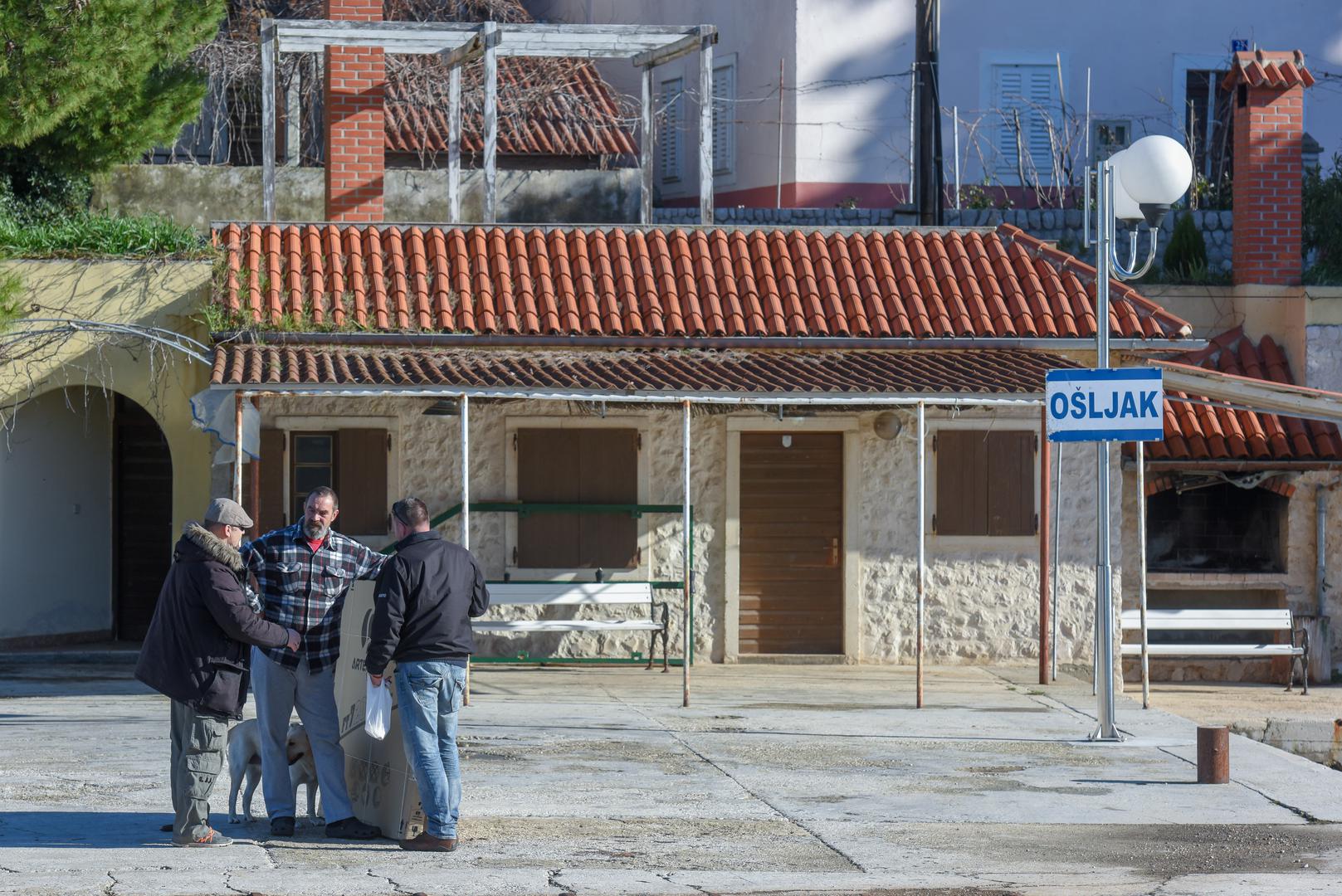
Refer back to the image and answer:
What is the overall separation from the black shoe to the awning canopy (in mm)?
4790

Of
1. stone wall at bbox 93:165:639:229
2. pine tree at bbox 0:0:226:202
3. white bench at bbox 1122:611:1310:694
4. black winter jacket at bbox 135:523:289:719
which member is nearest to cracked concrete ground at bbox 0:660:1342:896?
black winter jacket at bbox 135:523:289:719

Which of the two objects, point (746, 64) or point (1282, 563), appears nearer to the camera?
point (1282, 563)

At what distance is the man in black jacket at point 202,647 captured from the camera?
796cm

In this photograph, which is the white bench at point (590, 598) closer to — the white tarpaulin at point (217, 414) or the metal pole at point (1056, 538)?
the white tarpaulin at point (217, 414)

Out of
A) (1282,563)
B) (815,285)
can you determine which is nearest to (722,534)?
(815,285)

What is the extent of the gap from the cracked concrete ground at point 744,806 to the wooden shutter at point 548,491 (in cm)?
172

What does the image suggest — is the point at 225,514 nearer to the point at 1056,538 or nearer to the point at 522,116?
the point at 1056,538

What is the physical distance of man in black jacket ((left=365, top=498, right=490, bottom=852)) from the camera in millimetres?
8016

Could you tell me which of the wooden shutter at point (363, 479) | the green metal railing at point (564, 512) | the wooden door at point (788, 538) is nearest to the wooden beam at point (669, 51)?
the wooden door at point (788, 538)

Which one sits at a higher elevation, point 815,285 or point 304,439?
point 815,285

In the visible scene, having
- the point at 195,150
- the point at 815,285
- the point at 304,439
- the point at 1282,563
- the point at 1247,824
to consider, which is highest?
the point at 195,150

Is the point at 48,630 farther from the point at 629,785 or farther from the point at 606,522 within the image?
the point at 629,785

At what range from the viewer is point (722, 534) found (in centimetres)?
1587

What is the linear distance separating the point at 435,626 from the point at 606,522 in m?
7.60
